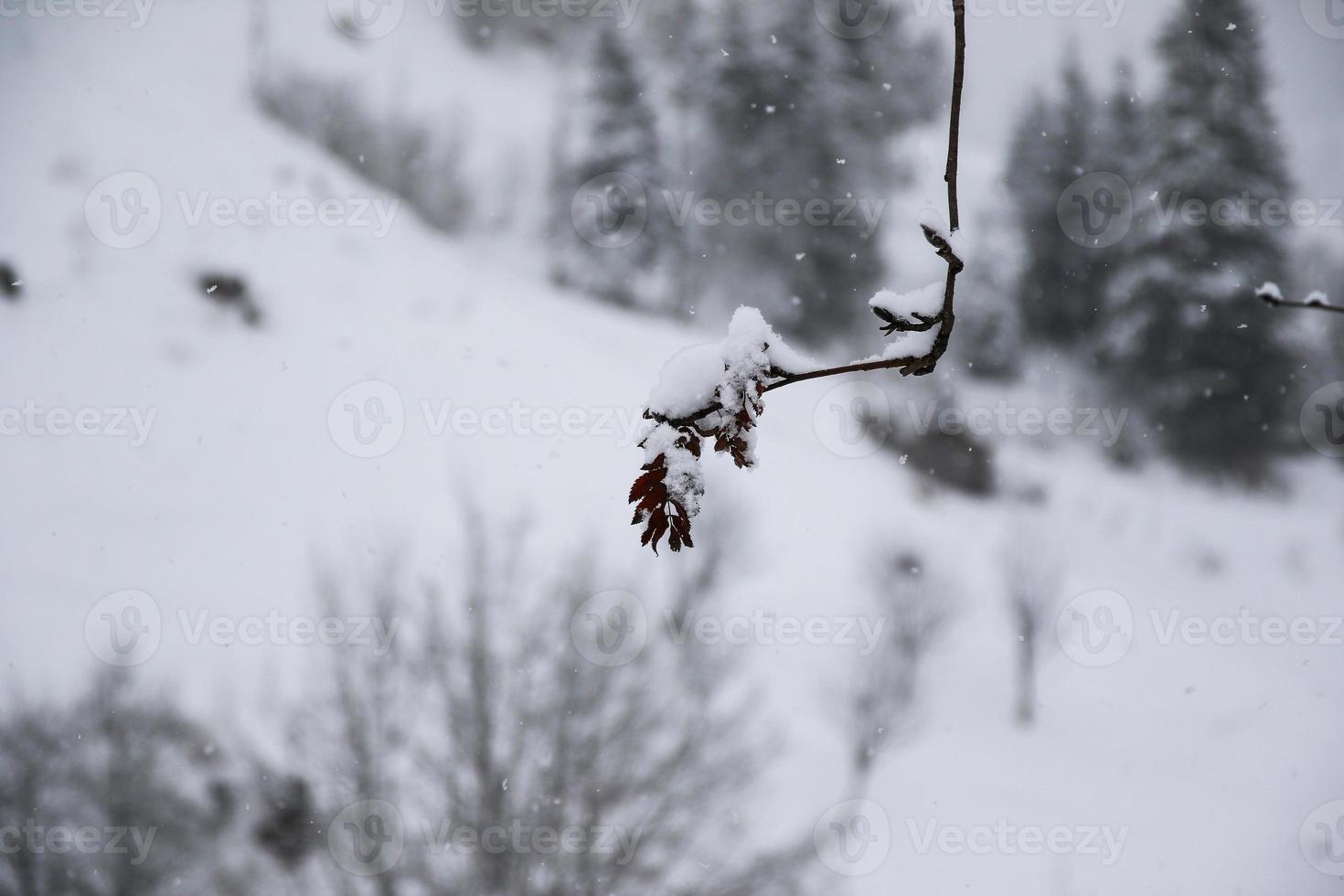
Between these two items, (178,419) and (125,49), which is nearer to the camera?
(178,419)

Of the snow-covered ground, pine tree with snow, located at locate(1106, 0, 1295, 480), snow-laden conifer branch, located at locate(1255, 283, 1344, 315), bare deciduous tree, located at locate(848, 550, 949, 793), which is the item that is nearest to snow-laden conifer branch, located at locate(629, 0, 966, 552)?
snow-laden conifer branch, located at locate(1255, 283, 1344, 315)

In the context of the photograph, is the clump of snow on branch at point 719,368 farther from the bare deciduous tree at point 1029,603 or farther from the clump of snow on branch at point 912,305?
the bare deciduous tree at point 1029,603

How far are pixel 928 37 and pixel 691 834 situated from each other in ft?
93.3

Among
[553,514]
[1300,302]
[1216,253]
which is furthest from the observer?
[1216,253]

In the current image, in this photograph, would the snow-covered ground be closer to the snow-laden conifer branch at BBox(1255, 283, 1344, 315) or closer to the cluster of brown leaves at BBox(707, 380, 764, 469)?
the snow-laden conifer branch at BBox(1255, 283, 1344, 315)

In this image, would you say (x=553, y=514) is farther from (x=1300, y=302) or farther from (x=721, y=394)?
(x=721, y=394)

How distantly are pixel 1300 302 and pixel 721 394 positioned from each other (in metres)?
1.18

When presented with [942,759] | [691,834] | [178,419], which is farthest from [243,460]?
[942,759]

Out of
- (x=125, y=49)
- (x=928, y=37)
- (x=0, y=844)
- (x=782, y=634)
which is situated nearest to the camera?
(x=0, y=844)

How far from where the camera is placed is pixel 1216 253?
18.8 meters

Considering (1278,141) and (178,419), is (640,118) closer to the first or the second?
(178,419)

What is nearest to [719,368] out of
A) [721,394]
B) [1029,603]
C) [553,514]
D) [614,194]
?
[721,394]

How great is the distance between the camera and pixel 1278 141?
18.5 meters

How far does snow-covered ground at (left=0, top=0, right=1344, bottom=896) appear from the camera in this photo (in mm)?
11461
